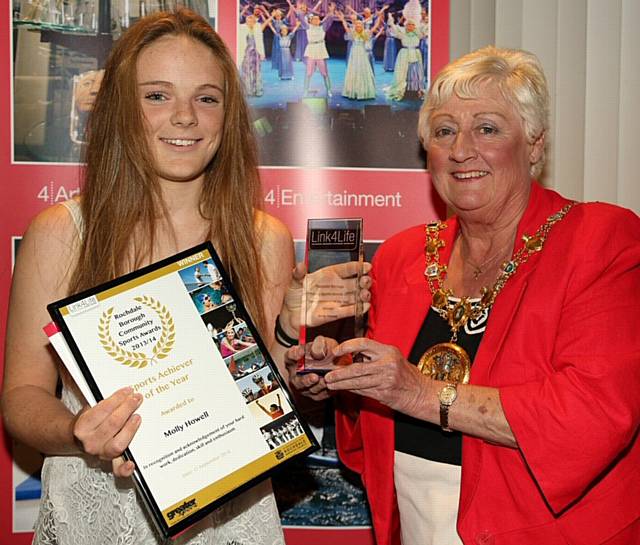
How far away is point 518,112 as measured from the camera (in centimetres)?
231

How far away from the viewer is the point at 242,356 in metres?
1.97

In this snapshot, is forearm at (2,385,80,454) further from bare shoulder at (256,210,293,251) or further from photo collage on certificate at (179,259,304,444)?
bare shoulder at (256,210,293,251)

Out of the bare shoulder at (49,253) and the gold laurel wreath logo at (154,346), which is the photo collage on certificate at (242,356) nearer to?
the gold laurel wreath logo at (154,346)

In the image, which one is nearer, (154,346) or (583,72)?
(154,346)

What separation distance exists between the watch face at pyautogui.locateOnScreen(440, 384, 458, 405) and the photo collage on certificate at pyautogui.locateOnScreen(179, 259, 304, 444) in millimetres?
376

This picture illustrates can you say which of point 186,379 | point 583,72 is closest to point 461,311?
point 186,379

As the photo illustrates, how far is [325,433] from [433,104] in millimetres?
1272

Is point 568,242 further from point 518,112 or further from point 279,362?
point 279,362

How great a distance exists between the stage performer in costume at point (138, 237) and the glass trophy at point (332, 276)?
0.03 m

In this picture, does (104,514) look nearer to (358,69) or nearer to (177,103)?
(177,103)

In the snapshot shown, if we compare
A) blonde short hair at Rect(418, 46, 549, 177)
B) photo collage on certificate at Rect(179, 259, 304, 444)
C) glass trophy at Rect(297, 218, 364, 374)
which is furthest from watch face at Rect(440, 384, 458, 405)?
blonde short hair at Rect(418, 46, 549, 177)

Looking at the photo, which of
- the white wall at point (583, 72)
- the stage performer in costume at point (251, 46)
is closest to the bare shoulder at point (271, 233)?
the stage performer in costume at point (251, 46)

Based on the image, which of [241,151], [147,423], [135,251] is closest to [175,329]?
[147,423]

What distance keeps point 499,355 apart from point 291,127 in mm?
1262
